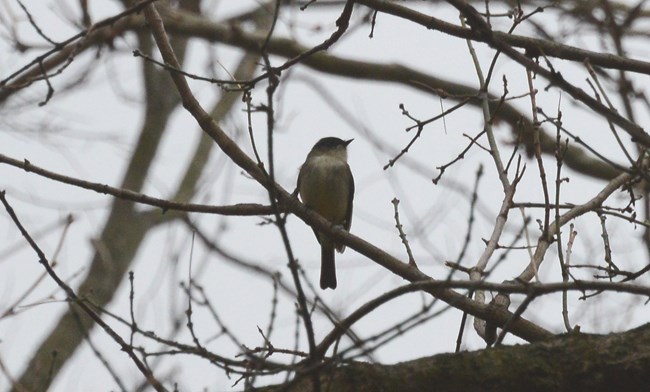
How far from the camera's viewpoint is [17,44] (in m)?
8.06

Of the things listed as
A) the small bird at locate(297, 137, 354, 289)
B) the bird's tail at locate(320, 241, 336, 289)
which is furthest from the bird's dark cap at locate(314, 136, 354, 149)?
the bird's tail at locate(320, 241, 336, 289)

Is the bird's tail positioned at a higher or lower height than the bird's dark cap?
lower

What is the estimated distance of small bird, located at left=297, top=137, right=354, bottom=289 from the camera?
23.0ft

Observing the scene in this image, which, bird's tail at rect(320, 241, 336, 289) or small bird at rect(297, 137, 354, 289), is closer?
small bird at rect(297, 137, 354, 289)

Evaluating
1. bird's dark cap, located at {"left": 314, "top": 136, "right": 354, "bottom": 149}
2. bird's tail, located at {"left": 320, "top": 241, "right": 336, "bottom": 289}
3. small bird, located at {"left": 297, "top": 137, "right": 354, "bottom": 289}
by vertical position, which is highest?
bird's dark cap, located at {"left": 314, "top": 136, "right": 354, "bottom": 149}

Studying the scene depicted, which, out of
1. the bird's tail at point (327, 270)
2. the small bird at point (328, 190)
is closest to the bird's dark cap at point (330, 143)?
the small bird at point (328, 190)

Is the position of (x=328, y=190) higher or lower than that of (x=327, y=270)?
higher

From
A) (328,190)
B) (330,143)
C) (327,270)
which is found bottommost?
(327,270)

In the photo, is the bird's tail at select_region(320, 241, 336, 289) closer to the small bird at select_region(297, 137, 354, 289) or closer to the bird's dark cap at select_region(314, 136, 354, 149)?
the small bird at select_region(297, 137, 354, 289)

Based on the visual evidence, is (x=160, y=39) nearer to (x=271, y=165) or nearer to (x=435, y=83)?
(x=271, y=165)

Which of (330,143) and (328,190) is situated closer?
(328,190)

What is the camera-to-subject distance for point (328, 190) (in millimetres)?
7027

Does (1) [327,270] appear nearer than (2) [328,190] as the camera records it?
No

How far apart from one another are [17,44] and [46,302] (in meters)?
4.77
